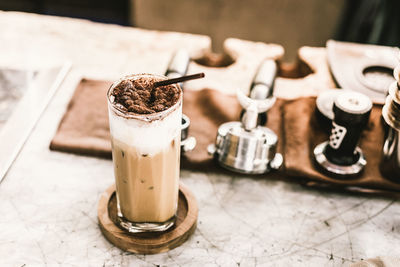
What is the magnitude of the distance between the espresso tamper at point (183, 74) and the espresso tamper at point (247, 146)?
72mm

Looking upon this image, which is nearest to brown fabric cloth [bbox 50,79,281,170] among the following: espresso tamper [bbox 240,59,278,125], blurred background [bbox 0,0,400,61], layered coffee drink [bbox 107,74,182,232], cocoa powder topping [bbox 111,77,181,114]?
espresso tamper [bbox 240,59,278,125]

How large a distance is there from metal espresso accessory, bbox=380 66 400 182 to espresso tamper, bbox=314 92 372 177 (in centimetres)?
6

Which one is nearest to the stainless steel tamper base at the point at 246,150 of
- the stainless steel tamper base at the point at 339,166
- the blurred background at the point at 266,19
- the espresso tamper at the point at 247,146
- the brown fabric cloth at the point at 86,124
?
the espresso tamper at the point at 247,146

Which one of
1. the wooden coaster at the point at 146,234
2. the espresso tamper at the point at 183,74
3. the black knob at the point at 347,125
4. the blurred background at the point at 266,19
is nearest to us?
the wooden coaster at the point at 146,234

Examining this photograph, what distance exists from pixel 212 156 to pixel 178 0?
2.26 meters

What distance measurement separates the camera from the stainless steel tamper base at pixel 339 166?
124 cm

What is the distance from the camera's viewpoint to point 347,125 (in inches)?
46.3

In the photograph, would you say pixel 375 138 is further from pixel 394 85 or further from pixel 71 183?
pixel 71 183

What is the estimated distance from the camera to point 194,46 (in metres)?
1.82

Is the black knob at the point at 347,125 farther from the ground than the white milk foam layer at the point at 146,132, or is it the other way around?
the white milk foam layer at the point at 146,132

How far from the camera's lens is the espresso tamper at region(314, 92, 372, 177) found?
1.16 meters

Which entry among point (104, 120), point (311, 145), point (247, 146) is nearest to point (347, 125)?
point (311, 145)

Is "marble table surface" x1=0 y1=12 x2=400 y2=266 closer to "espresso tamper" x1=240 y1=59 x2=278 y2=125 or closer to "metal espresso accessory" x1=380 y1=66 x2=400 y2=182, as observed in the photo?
"metal espresso accessory" x1=380 y1=66 x2=400 y2=182

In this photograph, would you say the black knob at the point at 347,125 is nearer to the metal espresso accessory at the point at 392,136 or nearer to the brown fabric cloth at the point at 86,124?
the metal espresso accessory at the point at 392,136
